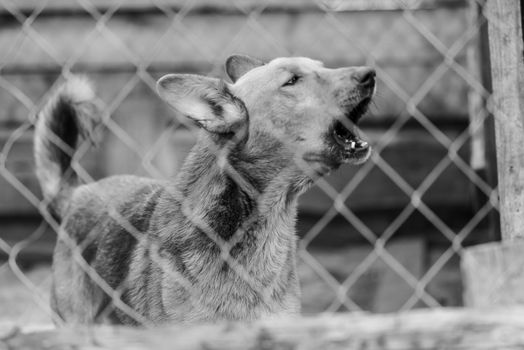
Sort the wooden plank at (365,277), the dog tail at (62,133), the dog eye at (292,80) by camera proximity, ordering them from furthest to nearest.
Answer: the wooden plank at (365,277) < the dog tail at (62,133) < the dog eye at (292,80)

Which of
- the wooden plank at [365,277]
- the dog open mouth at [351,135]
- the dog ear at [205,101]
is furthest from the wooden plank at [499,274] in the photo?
the wooden plank at [365,277]

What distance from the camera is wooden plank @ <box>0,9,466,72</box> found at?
488 centimetres

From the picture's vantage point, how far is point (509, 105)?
2.46 meters

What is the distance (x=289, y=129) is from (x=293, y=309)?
65cm

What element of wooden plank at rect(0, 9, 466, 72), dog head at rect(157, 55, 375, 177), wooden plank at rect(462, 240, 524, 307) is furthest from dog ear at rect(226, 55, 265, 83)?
wooden plank at rect(462, 240, 524, 307)

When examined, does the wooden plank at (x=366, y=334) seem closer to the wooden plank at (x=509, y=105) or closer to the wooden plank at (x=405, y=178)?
the wooden plank at (x=509, y=105)

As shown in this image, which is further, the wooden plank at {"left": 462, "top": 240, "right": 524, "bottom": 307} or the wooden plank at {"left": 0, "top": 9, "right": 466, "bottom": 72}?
the wooden plank at {"left": 0, "top": 9, "right": 466, "bottom": 72}

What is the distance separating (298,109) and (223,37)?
204cm

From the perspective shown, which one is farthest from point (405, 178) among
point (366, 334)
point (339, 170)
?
point (366, 334)

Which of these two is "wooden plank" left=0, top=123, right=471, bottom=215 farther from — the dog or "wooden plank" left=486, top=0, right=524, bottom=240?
"wooden plank" left=486, top=0, right=524, bottom=240

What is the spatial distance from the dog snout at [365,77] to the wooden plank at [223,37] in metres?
1.99

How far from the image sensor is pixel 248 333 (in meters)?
1.49

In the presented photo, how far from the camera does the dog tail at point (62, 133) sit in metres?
3.74

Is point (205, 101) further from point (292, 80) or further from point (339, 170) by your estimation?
point (339, 170)
